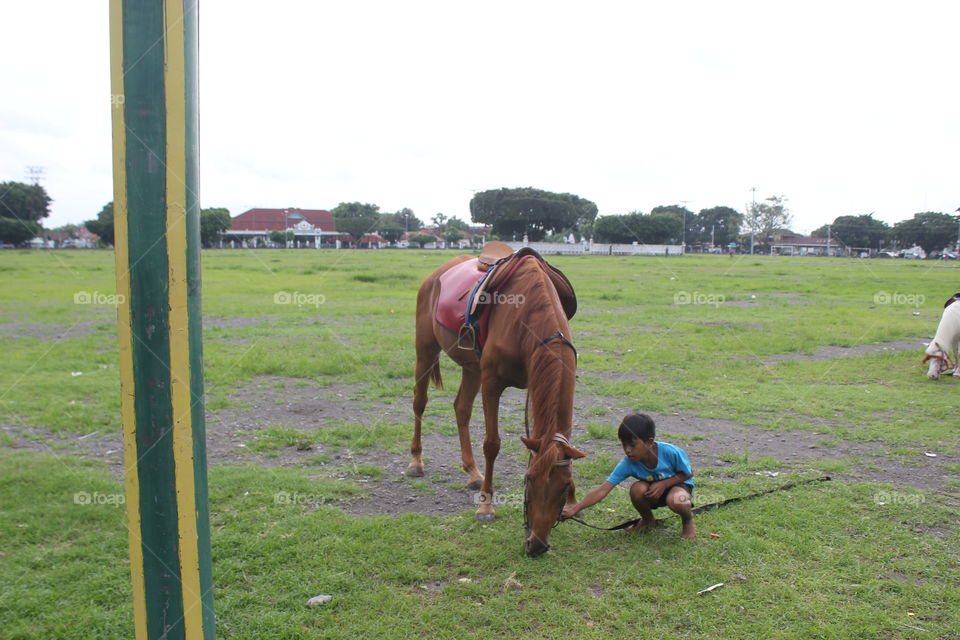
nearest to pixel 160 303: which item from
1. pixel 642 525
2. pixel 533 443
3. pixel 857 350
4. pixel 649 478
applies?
pixel 533 443

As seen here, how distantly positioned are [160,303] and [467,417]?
407 centimetres

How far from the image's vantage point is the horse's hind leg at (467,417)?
5.21 m

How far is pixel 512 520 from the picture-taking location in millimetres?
4438

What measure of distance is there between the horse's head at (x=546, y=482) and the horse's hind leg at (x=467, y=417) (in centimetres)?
150

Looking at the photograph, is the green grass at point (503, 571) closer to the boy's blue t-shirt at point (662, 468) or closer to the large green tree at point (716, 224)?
the boy's blue t-shirt at point (662, 468)

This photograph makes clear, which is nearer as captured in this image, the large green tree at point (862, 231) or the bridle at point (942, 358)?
the bridle at point (942, 358)

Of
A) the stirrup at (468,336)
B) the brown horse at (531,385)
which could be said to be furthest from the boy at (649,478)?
the stirrup at (468,336)

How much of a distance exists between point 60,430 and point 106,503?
242cm

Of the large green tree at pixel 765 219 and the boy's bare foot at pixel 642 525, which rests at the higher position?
the large green tree at pixel 765 219

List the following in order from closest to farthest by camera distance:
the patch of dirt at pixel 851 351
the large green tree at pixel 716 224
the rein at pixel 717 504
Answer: the rein at pixel 717 504 < the patch of dirt at pixel 851 351 < the large green tree at pixel 716 224

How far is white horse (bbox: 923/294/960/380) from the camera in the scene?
29.9 feet

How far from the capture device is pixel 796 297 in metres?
22.2

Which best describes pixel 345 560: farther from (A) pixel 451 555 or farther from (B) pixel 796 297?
(B) pixel 796 297

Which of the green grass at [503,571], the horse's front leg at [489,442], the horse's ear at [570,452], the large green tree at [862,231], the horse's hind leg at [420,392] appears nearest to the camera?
the green grass at [503,571]
